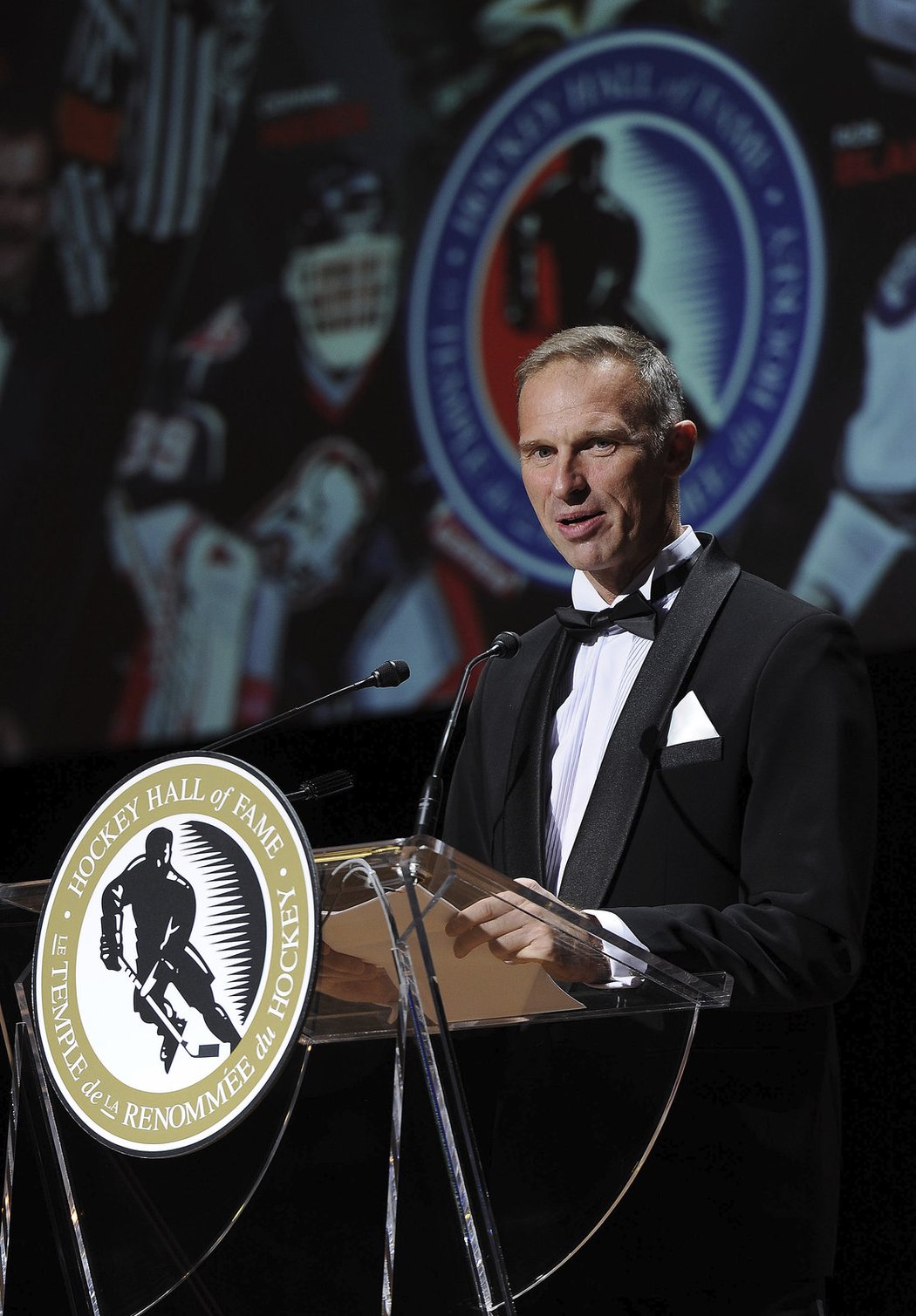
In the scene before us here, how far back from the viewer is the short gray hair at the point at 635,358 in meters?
2.24

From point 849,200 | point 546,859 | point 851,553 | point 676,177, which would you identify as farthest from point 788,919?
Answer: point 676,177

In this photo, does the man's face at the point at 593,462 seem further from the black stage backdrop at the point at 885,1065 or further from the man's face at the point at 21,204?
the man's face at the point at 21,204

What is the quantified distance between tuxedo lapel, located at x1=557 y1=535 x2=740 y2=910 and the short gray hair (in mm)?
273

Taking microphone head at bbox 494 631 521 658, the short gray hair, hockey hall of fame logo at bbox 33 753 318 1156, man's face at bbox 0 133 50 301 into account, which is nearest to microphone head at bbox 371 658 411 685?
microphone head at bbox 494 631 521 658

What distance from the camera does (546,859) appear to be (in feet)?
7.03

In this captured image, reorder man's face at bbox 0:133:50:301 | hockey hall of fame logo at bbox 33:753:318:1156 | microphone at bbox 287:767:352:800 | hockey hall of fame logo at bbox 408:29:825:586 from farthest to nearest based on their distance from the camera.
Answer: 1. man's face at bbox 0:133:50:301
2. hockey hall of fame logo at bbox 408:29:825:586
3. microphone at bbox 287:767:352:800
4. hockey hall of fame logo at bbox 33:753:318:1156

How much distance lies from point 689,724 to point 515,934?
620 millimetres

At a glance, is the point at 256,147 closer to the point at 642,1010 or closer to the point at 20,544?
the point at 20,544

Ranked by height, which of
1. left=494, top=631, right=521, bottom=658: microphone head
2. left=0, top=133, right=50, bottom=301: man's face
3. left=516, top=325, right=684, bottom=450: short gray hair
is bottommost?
left=494, top=631, right=521, bottom=658: microphone head

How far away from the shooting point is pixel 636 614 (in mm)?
2223

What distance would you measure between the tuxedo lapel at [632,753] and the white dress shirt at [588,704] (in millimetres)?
61

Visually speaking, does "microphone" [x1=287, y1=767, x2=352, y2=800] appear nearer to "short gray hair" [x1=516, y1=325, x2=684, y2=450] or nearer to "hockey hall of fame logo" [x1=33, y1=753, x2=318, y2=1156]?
"hockey hall of fame logo" [x1=33, y1=753, x2=318, y2=1156]

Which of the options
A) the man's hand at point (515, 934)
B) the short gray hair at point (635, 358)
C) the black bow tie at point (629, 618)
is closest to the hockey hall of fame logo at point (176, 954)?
the man's hand at point (515, 934)

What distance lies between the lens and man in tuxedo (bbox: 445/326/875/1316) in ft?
5.91
